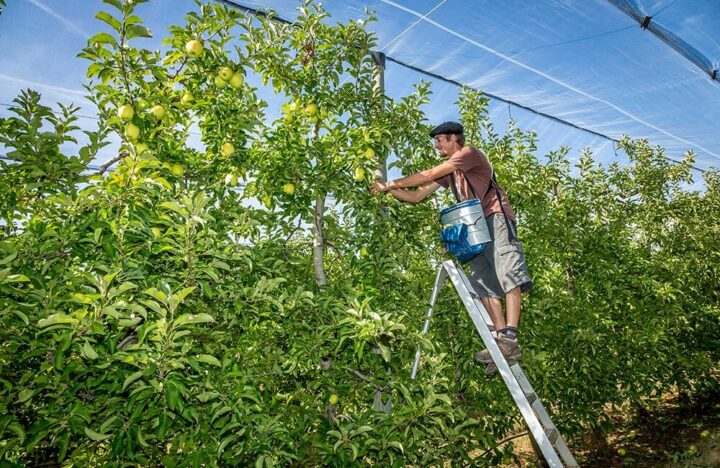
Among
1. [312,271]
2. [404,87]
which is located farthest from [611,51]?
[312,271]

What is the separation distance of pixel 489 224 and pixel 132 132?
2116 mm

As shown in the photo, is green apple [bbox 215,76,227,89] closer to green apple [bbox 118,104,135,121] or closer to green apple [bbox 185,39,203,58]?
green apple [bbox 185,39,203,58]

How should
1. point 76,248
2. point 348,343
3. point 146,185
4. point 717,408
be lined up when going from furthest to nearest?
point 717,408 → point 348,343 → point 146,185 → point 76,248

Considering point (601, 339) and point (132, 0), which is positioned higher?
point (132, 0)

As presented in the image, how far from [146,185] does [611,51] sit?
5.35 m

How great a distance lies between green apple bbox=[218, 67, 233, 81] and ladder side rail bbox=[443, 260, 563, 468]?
1.66m

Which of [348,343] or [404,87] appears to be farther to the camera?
[404,87]

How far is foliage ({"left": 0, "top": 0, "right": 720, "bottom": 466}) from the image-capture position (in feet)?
4.83

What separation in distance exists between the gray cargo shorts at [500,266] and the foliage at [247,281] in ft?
1.35

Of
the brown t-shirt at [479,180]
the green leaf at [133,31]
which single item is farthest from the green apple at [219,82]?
the brown t-shirt at [479,180]

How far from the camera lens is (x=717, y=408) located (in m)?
6.05

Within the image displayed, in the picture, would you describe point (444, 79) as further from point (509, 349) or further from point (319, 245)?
point (509, 349)

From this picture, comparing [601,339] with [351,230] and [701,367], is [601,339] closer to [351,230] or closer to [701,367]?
[701,367]

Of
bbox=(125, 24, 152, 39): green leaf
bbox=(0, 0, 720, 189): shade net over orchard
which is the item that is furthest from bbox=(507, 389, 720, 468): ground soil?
bbox=(125, 24, 152, 39): green leaf
